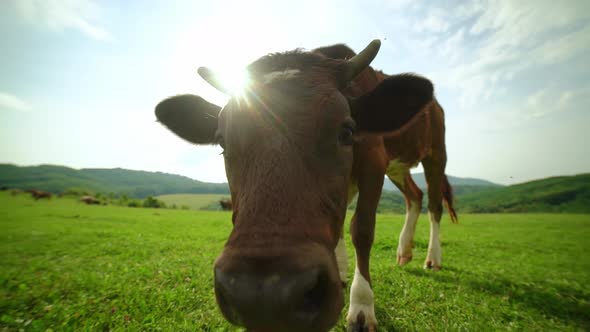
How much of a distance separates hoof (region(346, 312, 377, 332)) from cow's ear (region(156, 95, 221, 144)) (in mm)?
2710

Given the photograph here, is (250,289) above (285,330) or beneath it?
above

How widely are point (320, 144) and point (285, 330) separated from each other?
1144 millimetres

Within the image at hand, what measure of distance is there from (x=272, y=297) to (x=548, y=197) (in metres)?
79.0

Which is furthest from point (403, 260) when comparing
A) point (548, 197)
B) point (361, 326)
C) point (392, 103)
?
point (548, 197)

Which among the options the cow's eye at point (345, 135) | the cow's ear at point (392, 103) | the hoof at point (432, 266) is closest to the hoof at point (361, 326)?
the cow's eye at point (345, 135)

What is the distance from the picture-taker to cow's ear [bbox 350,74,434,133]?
2762 mm

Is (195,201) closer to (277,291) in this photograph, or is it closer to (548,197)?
(548,197)

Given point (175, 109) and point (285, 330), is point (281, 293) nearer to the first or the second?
point (285, 330)

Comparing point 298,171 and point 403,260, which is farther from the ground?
point 298,171

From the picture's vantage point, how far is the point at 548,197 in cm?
5866

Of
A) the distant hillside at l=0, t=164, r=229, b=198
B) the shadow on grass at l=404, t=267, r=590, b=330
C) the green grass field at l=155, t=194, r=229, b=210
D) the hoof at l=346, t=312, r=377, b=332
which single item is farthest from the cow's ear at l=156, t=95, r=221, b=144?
the distant hillside at l=0, t=164, r=229, b=198

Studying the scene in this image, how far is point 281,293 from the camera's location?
3.91ft

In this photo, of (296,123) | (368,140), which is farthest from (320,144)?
(368,140)

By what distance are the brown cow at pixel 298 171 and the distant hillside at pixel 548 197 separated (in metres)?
66.1
